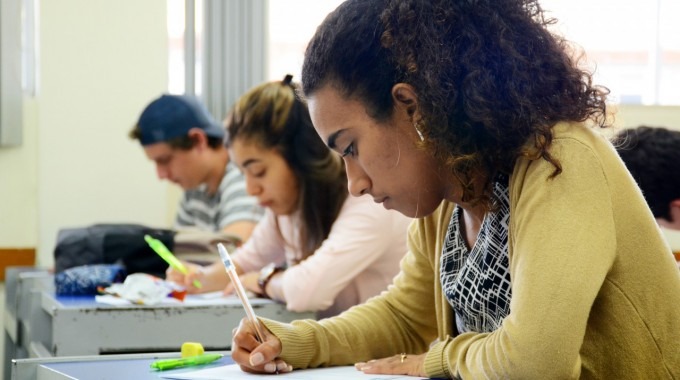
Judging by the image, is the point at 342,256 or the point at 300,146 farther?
the point at 300,146

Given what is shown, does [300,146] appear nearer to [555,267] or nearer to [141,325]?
[141,325]

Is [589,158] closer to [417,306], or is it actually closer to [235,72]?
[417,306]

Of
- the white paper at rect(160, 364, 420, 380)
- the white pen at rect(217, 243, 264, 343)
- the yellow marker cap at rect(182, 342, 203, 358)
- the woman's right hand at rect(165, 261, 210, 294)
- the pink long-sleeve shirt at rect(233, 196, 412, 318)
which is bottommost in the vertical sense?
the woman's right hand at rect(165, 261, 210, 294)

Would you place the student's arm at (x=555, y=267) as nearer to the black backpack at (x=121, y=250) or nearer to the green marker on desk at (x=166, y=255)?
the green marker on desk at (x=166, y=255)

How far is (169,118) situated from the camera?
12.0 ft

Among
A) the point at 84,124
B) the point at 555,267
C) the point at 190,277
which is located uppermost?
the point at 555,267

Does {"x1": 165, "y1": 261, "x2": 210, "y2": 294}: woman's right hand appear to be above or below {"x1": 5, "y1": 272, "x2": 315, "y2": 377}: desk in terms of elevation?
below

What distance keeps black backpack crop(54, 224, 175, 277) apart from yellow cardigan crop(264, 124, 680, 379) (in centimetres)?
167

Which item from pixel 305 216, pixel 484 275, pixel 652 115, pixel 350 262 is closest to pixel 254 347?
pixel 484 275

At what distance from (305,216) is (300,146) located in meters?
0.18

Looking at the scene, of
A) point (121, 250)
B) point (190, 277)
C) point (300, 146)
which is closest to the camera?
point (300, 146)

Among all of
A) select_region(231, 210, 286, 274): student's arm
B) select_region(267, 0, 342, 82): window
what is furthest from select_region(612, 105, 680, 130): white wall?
select_region(231, 210, 286, 274): student's arm

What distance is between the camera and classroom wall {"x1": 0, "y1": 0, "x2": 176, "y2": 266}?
417 centimetres

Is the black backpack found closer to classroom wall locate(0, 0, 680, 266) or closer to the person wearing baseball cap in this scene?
the person wearing baseball cap
